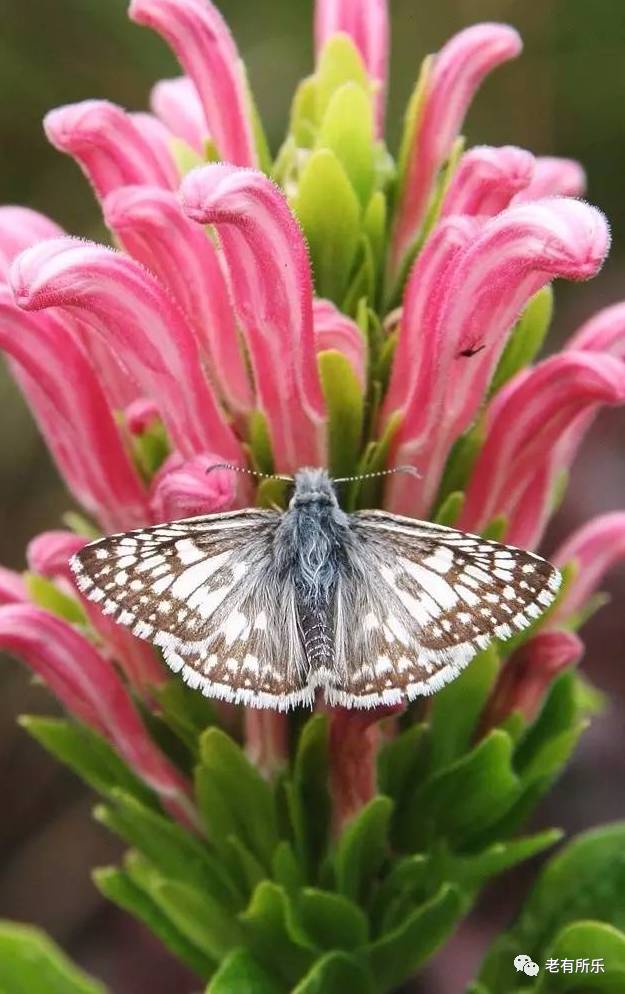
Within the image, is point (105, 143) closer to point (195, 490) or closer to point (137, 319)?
point (137, 319)

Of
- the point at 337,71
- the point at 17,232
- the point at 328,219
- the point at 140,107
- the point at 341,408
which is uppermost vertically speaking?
the point at 140,107

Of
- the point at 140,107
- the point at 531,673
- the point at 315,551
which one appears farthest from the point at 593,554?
the point at 140,107

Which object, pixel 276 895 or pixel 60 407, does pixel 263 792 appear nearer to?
pixel 276 895

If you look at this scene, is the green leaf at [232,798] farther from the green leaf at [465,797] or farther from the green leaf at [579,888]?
the green leaf at [579,888]

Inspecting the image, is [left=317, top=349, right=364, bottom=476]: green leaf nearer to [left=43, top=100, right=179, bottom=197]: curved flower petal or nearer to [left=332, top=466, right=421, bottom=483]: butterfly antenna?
[left=332, top=466, right=421, bottom=483]: butterfly antenna

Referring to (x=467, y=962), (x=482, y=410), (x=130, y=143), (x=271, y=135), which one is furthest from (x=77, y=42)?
(x=467, y=962)
